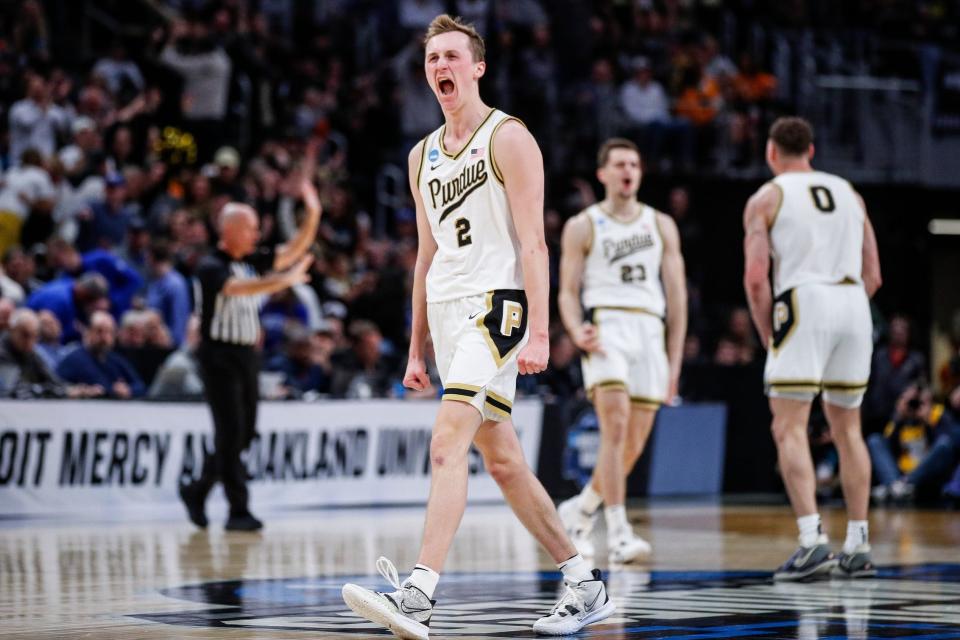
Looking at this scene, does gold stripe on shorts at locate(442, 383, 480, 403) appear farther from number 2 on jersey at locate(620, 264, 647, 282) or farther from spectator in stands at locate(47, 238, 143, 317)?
spectator in stands at locate(47, 238, 143, 317)

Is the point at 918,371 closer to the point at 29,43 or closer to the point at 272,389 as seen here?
the point at 272,389

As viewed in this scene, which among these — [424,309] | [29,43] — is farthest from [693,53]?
[424,309]

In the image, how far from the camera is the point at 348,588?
5523mm

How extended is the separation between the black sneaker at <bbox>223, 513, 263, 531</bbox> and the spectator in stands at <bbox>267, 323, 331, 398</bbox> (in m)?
3.71

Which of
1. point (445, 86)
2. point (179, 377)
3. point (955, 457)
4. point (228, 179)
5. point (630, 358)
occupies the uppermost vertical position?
point (228, 179)

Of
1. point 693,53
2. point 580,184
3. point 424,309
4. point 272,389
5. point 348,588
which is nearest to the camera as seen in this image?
point 348,588

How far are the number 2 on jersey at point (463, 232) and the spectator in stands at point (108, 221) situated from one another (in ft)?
37.4

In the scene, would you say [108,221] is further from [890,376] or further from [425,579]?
[425,579]

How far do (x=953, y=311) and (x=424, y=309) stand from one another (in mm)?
23124

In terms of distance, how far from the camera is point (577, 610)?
20.0 feet

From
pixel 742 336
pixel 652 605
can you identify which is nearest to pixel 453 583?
pixel 652 605

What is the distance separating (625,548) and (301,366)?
723 cm

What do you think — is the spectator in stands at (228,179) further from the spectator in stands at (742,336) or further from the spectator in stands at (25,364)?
the spectator in stands at (742,336)

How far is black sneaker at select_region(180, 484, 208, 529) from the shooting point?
12.4m
